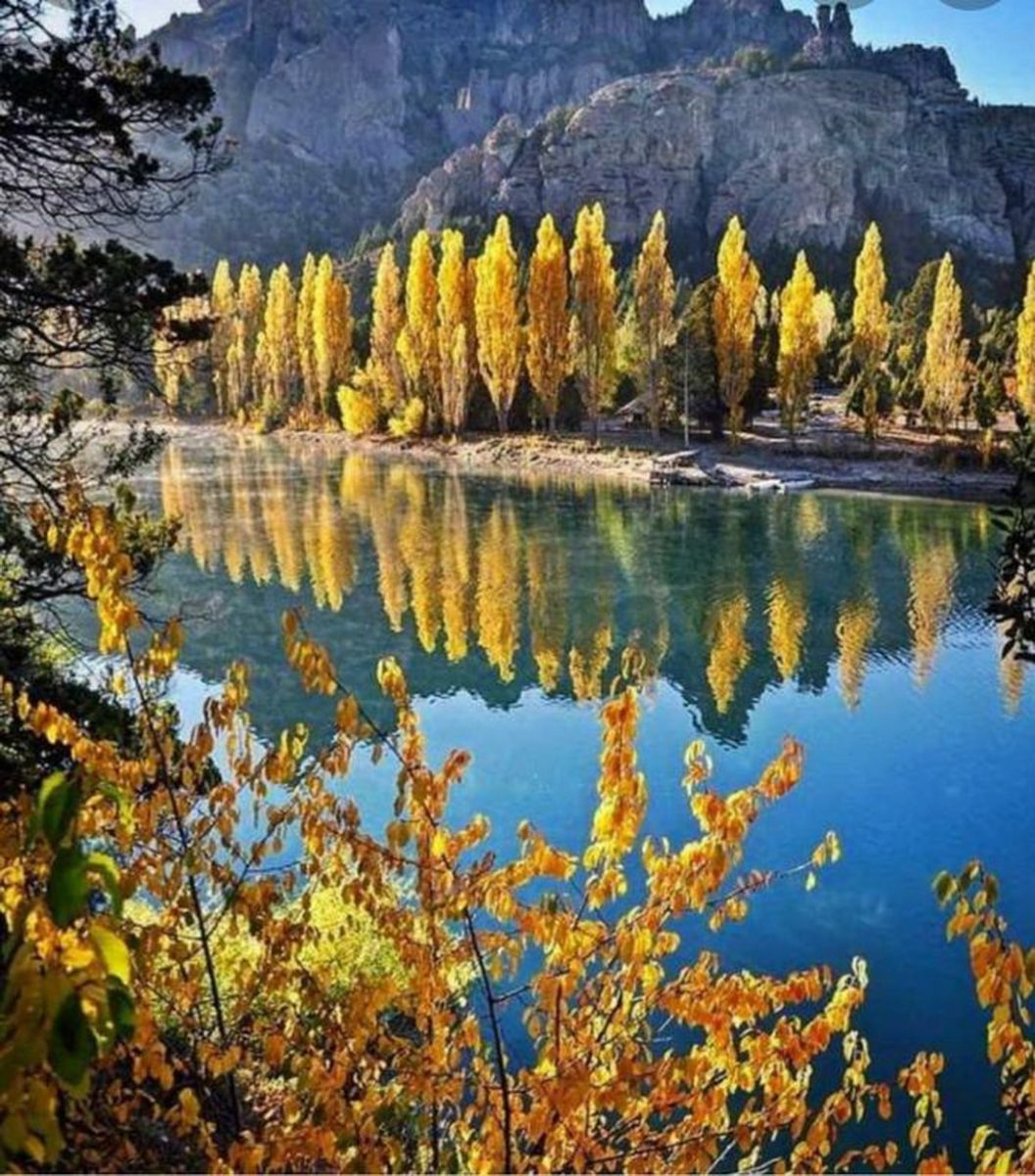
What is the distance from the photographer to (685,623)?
17391 mm

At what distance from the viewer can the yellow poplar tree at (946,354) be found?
35.8 m

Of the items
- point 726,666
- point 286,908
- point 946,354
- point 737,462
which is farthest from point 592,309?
point 286,908

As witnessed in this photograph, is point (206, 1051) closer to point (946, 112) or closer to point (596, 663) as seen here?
point (596, 663)

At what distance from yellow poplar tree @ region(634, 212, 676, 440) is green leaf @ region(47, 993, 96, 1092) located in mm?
39176

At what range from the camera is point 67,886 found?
670 millimetres

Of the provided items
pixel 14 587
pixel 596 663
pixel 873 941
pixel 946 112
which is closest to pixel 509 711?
pixel 596 663

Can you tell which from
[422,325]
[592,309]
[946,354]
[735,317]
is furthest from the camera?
[422,325]

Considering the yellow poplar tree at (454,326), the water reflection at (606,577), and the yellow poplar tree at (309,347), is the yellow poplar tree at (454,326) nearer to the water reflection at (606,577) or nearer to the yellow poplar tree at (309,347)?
the water reflection at (606,577)

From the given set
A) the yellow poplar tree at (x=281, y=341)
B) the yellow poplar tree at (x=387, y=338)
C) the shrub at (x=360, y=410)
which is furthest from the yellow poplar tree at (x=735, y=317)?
the yellow poplar tree at (x=281, y=341)

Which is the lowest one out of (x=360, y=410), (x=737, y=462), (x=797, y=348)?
(x=737, y=462)

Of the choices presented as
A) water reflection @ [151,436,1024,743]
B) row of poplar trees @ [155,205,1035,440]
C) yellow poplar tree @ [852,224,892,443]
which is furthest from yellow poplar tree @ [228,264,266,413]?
yellow poplar tree @ [852,224,892,443]

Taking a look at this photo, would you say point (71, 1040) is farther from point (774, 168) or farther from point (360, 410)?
point (774, 168)

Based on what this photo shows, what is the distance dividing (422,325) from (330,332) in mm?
8948

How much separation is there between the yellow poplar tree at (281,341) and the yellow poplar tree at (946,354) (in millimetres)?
32950
